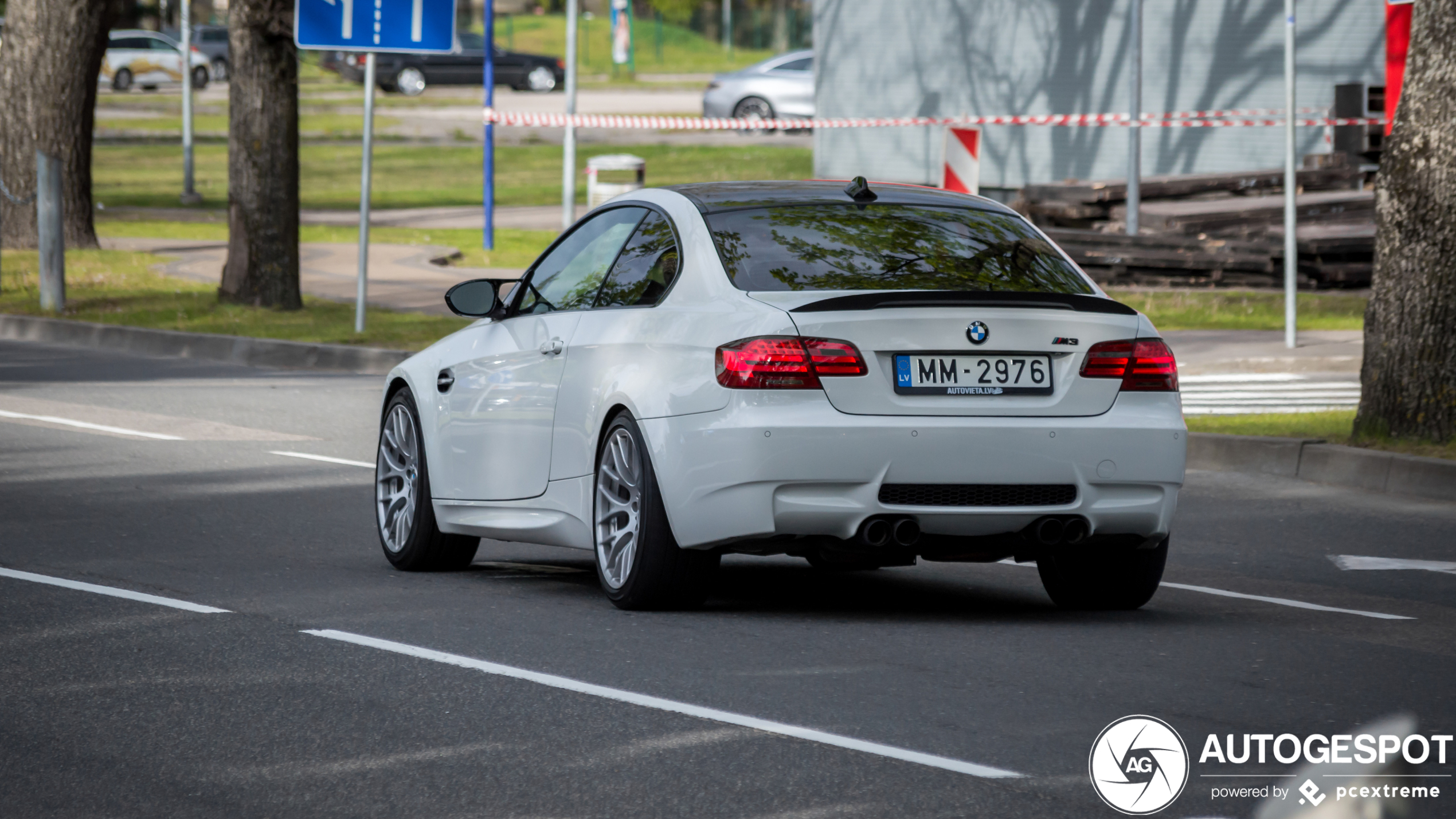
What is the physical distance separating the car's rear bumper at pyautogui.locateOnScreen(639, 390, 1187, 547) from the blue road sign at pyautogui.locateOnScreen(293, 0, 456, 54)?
11.4 metres

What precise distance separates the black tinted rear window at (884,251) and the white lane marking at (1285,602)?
1.49m

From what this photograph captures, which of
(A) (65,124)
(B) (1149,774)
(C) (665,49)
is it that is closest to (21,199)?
(A) (65,124)

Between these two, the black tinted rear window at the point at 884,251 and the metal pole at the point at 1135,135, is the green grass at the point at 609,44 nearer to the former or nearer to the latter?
the metal pole at the point at 1135,135

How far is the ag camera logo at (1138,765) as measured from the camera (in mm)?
4914

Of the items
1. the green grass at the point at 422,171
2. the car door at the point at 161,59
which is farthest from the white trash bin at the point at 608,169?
the car door at the point at 161,59

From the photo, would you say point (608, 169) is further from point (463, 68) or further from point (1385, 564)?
point (463, 68)

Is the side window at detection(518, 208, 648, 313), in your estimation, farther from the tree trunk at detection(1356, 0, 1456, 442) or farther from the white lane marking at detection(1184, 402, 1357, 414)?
the white lane marking at detection(1184, 402, 1357, 414)

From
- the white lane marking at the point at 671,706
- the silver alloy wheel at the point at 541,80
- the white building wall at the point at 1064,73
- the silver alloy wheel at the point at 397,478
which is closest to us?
the white lane marking at the point at 671,706

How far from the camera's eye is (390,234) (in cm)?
2875

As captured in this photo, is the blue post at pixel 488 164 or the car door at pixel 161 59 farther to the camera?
the car door at pixel 161 59

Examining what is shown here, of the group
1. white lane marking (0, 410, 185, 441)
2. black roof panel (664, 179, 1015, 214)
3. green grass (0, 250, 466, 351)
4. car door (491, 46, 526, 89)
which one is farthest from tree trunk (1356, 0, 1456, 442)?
car door (491, 46, 526, 89)

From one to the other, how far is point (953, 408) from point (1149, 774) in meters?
1.90

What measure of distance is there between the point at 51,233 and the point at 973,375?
51.0 ft

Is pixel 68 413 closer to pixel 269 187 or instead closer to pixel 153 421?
pixel 153 421
